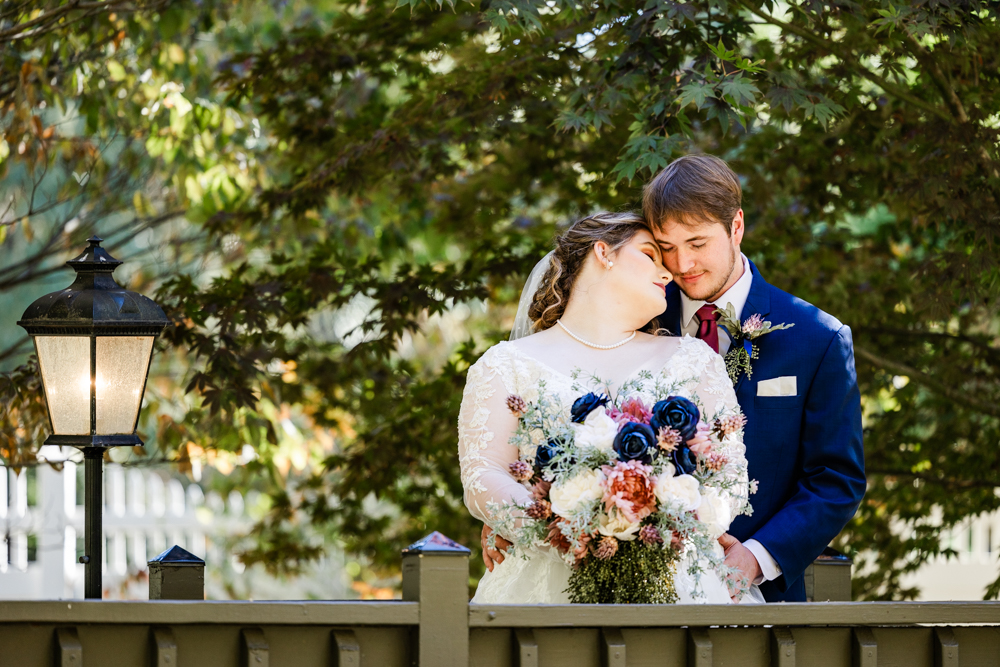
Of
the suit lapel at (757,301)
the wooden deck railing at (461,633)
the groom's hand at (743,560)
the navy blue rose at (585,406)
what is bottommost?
the wooden deck railing at (461,633)

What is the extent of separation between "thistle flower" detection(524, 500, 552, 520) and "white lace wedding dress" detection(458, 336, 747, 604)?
0.27m

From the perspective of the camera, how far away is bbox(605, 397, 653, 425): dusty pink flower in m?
2.44

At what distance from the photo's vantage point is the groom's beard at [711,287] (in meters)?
3.33

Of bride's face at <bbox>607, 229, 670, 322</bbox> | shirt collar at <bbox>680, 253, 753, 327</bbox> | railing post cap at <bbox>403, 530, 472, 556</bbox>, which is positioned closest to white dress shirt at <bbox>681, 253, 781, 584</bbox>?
shirt collar at <bbox>680, 253, 753, 327</bbox>

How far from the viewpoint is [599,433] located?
7.93 ft

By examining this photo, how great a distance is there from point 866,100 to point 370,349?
2.89m

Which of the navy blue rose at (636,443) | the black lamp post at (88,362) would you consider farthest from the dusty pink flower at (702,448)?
the black lamp post at (88,362)

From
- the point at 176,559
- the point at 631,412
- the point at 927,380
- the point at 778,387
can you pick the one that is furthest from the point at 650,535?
the point at 927,380

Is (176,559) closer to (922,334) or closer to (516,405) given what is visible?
(516,405)

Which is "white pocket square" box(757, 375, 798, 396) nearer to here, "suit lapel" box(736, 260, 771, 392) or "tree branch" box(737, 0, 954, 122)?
"suit lapel" box(736, 260, 771, 392)

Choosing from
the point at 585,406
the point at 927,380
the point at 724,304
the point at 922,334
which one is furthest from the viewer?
the point at 922,334

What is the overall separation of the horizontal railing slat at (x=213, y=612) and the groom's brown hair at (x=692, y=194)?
1.55 metres

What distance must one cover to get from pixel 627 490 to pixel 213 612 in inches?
35.3

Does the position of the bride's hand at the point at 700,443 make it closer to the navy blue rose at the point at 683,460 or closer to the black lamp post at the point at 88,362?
the navy blue rose at the point at 683,460
